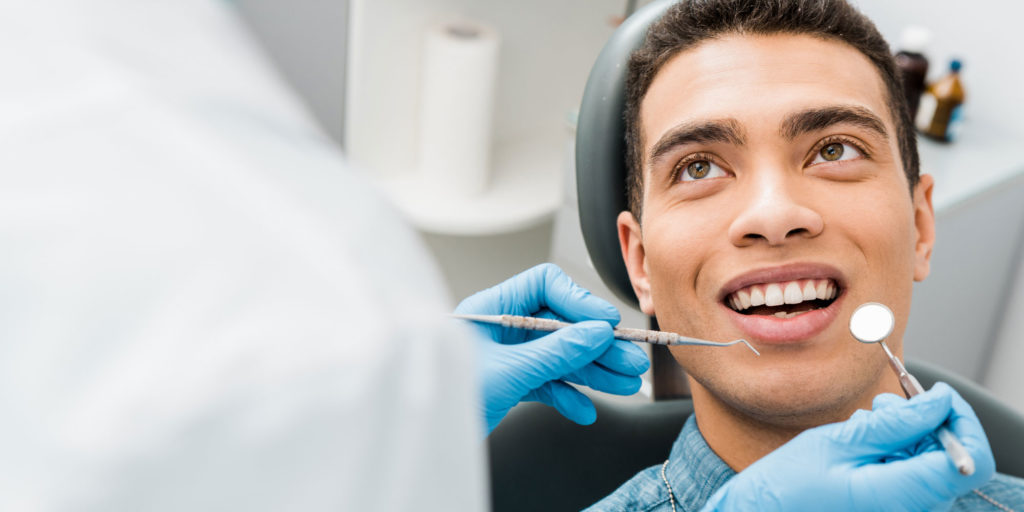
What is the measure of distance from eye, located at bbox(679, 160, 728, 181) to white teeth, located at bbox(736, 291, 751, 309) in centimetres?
15

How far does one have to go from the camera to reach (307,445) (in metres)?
0.30

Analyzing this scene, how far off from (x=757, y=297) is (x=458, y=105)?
1297 millimetres

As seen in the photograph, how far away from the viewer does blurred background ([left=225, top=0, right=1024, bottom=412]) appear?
1.89m

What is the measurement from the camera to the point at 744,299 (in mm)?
1068

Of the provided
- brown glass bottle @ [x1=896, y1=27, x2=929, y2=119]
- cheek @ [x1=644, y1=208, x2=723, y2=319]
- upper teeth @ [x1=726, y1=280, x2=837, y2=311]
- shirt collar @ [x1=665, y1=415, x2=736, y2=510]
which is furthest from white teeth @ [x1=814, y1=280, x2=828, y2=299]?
brown glass bottle @ [x1=896, y1=27, x2=929, y2=119]

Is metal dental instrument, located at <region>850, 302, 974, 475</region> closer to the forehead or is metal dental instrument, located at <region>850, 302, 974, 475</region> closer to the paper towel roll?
the forehead

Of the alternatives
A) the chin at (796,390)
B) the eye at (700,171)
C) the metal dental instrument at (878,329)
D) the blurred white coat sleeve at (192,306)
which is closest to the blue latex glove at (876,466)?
the metal dental instrument at (878,329)

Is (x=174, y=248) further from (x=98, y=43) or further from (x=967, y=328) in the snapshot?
(x=967, y=328)

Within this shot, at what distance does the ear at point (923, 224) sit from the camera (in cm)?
119

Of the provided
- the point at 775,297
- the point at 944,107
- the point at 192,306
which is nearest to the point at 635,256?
the point at 775,297

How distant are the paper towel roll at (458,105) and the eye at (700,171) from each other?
111 cm

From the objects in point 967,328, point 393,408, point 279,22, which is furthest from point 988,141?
point 393,408

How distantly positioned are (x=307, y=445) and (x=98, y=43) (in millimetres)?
161

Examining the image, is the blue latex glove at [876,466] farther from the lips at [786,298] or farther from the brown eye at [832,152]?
the brown eye at [832,152]
